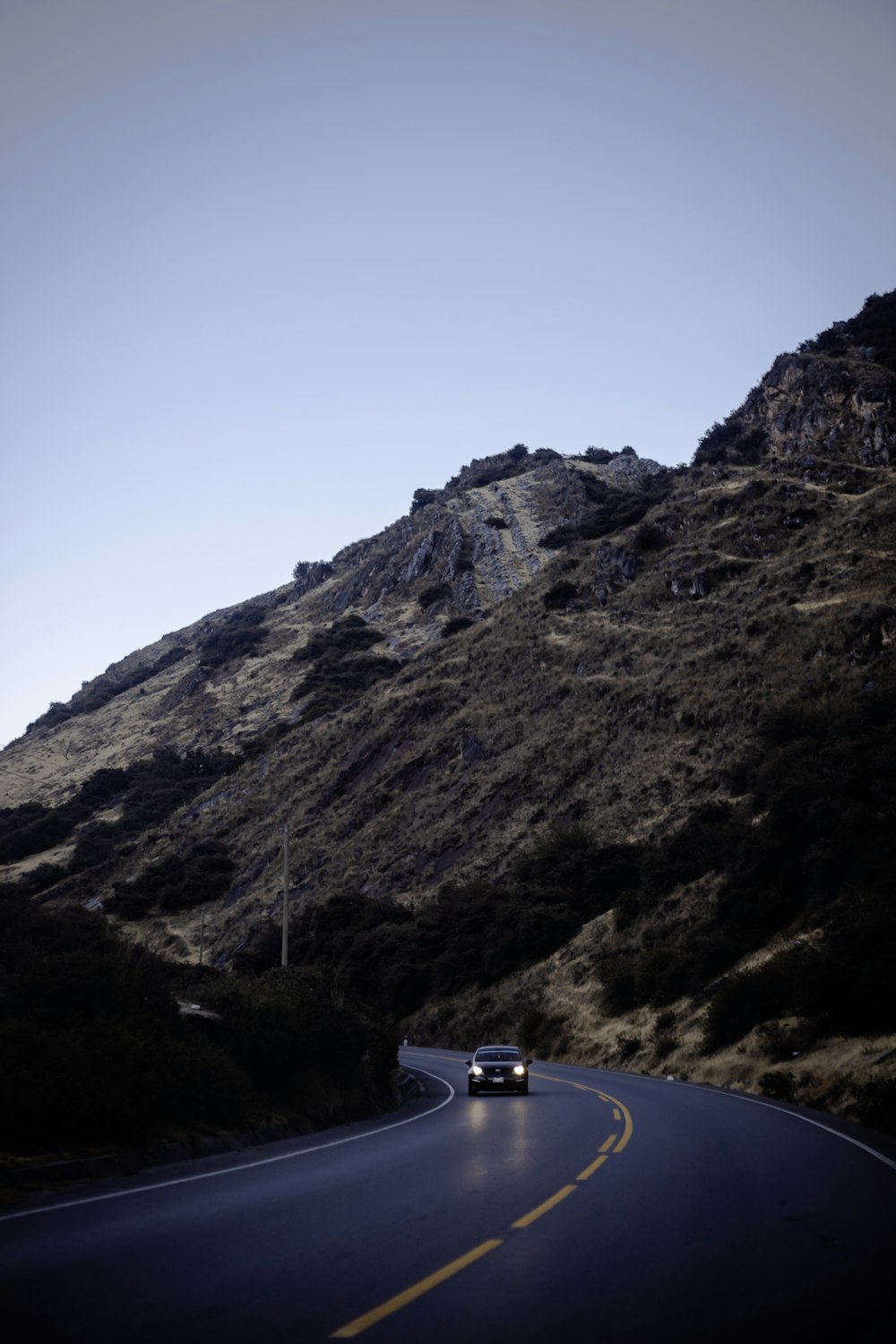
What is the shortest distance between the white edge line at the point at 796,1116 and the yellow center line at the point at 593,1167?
324cm

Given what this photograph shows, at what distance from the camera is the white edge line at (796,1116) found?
46.0ft

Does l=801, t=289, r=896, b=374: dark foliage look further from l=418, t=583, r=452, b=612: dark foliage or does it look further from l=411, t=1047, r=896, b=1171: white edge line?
l=411, t=1047, r=896, b=1171: white edge line

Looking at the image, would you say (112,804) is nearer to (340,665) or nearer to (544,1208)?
(340,665)

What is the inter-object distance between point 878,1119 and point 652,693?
48002 mm

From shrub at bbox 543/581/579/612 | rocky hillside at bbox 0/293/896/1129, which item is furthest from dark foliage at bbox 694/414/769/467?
shrub at bbox 543/581/579/612

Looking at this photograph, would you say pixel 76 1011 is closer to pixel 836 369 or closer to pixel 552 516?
pixel 836 369

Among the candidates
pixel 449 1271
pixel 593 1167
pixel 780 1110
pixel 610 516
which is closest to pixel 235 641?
pixel 610 516

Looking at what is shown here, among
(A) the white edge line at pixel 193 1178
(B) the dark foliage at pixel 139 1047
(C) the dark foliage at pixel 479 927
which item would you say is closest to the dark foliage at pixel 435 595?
(C) the dark foliage at pixel 479 927

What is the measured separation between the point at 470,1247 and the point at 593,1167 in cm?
507

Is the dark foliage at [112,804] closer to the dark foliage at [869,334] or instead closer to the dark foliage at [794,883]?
the dark foliage at [794,883]

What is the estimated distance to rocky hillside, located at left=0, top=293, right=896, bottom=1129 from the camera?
4447 cm

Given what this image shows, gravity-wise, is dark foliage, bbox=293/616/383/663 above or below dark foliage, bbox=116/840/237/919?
above

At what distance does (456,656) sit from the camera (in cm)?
8975

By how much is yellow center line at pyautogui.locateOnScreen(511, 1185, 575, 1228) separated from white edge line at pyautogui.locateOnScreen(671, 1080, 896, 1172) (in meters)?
4.23
